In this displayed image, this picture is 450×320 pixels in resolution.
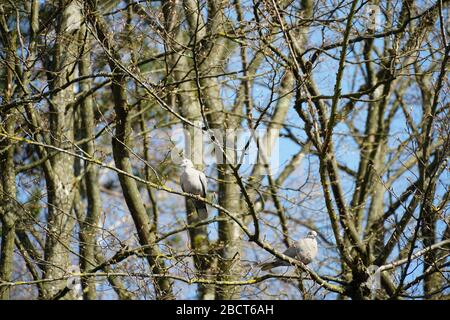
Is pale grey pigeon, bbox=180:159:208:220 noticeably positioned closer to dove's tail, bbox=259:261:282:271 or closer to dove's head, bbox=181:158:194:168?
dove's head, bbox=181:158:194:168

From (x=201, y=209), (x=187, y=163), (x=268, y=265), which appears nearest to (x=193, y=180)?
(x=187, y=163)

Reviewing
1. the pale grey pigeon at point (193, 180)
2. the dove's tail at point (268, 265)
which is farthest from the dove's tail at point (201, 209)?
the dove's tail at point (268, 265)


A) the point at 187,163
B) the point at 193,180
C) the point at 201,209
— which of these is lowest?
the point at 201,209

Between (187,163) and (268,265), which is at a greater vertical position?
(187,163)

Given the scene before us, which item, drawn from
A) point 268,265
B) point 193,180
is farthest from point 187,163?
point 268,265

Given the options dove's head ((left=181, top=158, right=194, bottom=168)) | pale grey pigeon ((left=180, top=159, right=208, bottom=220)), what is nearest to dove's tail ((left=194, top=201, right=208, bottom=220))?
pale grey pigeon ((left=180, top=159, right=208, bottom=220))

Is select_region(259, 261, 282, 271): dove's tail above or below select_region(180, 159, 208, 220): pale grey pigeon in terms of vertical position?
below

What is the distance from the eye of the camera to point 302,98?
6.75 m

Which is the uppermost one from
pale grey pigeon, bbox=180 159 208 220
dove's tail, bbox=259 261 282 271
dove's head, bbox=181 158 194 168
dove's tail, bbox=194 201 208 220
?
dove's head, bbox=181 158 194 168

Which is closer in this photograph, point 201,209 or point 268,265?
point 268,265

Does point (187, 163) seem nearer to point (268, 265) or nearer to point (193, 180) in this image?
point (193, 180)

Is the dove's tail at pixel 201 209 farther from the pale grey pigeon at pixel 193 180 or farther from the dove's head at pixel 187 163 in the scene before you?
the dove's head at pixel 187 163
